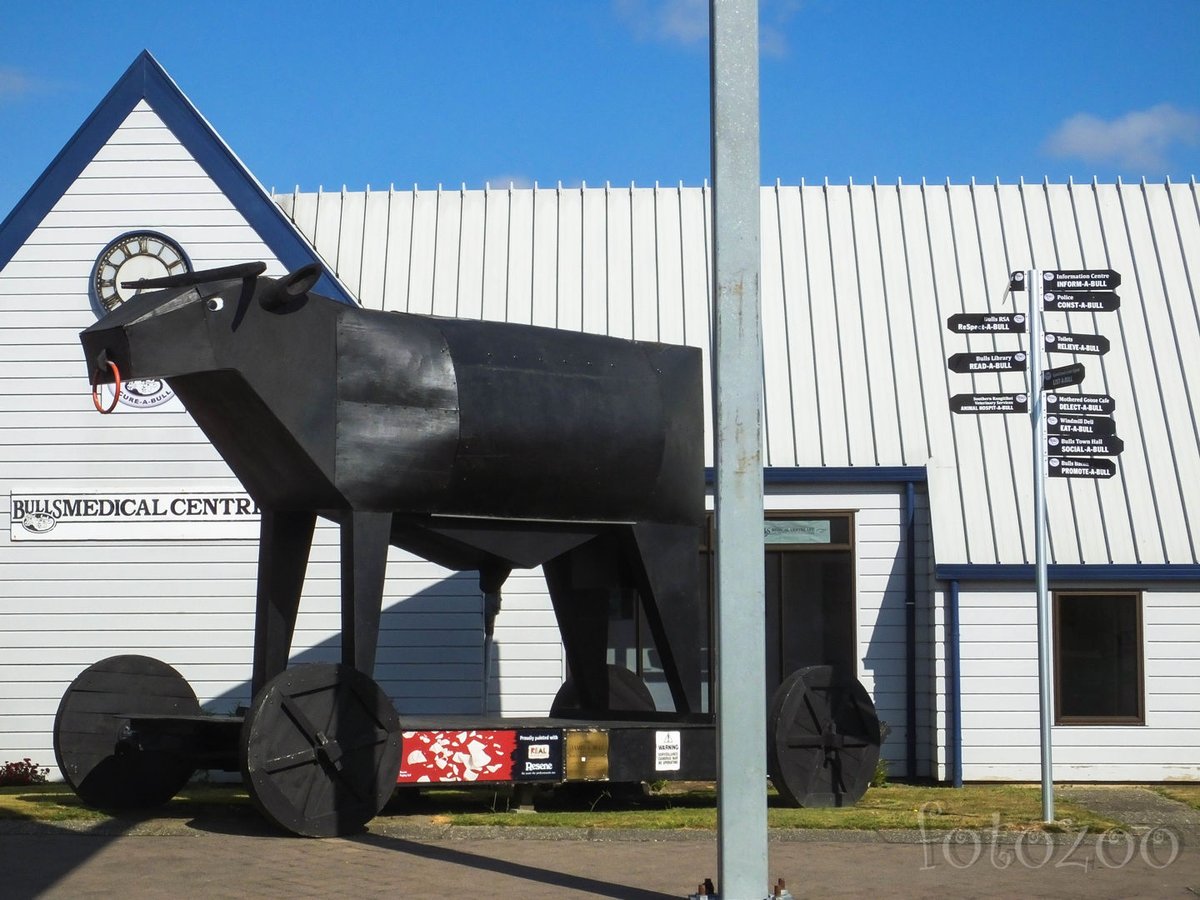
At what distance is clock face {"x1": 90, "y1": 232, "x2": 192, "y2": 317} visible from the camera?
55.8 feet

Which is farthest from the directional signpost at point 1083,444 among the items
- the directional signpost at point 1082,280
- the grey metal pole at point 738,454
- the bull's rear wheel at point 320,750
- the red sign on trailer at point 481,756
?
the bull's rear wheel at point 320,750

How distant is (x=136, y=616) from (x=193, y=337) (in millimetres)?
6796

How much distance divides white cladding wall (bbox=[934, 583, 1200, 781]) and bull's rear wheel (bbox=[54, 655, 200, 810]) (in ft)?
25.9

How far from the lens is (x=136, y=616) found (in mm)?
16734

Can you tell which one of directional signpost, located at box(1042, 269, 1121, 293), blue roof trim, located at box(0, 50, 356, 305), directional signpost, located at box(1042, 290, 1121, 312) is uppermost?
blue roof trim, located at box(0, 50, 356, 305)

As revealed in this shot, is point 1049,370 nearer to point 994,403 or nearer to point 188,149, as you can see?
point 994,403

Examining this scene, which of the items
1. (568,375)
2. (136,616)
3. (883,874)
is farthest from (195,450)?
(883,874)

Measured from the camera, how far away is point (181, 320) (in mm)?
10781

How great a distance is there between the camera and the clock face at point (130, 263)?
17016mm

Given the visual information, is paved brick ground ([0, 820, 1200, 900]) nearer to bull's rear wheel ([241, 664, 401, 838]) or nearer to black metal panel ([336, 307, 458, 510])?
bull's rear wheel ([241, 664, 401, 838])

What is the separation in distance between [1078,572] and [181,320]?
9.74 metres

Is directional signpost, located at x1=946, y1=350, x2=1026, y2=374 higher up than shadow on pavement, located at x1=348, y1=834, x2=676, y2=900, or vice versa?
directional signpost, located at x1=946, y1=350, x2=1026, y2=374

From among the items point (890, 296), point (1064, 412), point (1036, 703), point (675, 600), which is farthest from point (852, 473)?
point (675, 600)

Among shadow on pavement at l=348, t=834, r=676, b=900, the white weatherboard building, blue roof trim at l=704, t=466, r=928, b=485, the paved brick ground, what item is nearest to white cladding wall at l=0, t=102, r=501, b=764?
the white weatherboard building
